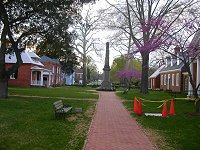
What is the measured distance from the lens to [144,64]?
124ft

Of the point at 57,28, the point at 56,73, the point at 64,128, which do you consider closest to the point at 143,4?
the point at 57,28

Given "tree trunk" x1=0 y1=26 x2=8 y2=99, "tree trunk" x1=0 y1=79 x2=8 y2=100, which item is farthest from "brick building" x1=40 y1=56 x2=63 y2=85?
"tree trunk" x1=0 y1=79 x2=8 y2=100

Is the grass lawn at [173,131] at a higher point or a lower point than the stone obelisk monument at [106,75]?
lower

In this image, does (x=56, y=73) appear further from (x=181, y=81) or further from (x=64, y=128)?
(x=64, y=128)

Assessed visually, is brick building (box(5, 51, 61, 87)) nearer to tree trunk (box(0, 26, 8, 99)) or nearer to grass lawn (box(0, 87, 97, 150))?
tree trunk (box(0, 26, 8, 99))

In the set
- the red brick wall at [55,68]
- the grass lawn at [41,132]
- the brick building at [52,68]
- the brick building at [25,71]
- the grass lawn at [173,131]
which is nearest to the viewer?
the grass lawn at [41,132]

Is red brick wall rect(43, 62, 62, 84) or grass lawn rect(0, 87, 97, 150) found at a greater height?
red brick wall rect(43, 62, 62, 84)

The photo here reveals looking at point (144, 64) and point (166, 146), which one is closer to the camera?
point (166, 146)

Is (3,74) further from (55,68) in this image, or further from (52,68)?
(55,68)

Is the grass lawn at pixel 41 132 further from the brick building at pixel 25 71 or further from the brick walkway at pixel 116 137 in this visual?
the brick building at pixel 25 71

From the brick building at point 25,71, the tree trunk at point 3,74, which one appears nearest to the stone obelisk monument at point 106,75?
the brick building at point 25,71

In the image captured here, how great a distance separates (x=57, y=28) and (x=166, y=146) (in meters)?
16.5

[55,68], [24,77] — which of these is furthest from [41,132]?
[55,68]

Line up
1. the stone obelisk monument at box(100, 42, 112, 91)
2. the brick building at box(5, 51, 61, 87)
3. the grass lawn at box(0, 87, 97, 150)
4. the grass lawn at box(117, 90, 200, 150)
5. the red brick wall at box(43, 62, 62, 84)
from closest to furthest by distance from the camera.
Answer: the grass lawn at box(0, 87, 97, 150) → the grass lawn at box(117, 90, 200, 150) → the stone obelisk monument at box(100, 42, 112, 91) → the brick building at box(5, 51, 61, 87) → the red brick wall at box(43, 62, 62, 84)
